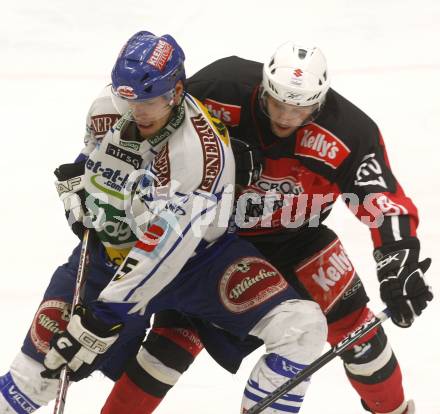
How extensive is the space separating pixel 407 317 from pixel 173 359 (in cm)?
89

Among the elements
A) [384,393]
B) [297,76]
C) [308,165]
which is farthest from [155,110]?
[384,393]

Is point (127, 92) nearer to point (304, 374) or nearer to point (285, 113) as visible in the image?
point (285, 113)

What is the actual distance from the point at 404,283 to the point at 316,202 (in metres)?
0.53

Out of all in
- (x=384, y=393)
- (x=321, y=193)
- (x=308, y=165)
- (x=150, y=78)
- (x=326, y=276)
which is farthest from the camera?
(x=384, y=393)

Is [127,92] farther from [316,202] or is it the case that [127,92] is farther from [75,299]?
[316,202]

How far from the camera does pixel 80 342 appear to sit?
3510 mm

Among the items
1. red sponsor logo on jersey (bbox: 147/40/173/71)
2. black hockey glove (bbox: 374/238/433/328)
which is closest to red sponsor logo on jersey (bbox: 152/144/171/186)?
red sponsor logo on jersey (bbox: 147/40/173/71)

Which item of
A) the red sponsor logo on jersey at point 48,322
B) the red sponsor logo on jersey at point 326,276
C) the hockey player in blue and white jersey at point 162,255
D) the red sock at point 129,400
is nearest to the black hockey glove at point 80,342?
the hockey player in blue and white jersey at point 162,255

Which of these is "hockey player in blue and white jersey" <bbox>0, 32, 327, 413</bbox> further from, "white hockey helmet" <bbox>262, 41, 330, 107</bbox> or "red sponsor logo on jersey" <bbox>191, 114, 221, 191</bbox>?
"white hockey helmet" <bbox>262, 41, 330, 107</bbox>

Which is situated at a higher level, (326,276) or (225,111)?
(225,111)

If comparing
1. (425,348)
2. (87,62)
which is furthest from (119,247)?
(87,62)

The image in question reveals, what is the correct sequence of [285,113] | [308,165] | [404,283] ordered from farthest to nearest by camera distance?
[308,165]
[285,113]
[404,283]

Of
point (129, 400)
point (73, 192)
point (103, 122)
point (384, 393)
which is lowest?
point (384, 393)

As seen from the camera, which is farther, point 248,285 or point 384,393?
point 384,393
